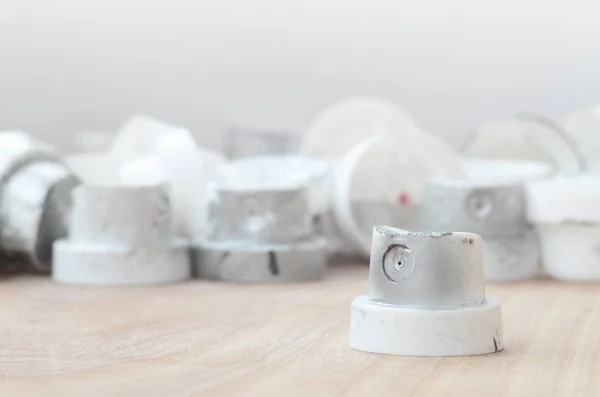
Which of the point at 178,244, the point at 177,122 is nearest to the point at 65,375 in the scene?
the point at 178,244

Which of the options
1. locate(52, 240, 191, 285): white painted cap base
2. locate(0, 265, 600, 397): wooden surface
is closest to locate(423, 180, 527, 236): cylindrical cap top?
locate(0, 265, 600, 397): wooden surface

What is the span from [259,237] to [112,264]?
17cm

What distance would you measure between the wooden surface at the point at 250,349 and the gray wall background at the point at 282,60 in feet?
2.55

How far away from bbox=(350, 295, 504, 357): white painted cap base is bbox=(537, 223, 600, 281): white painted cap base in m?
0.49

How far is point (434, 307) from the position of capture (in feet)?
2.31

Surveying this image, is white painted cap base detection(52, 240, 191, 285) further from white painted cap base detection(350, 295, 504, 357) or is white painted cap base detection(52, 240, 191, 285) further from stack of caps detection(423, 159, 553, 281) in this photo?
white painted cap base detection(350, 295, 504, 357)

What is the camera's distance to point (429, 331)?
696mm

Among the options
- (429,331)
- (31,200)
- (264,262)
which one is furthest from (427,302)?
(31,200)

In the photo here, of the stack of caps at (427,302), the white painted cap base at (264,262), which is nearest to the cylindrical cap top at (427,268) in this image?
the stack of caps at (427,302)

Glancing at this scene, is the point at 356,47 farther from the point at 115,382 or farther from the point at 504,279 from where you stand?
the point at 115,382

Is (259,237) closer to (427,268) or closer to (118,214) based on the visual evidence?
(118,214)

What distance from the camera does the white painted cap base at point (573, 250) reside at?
117 centimetres

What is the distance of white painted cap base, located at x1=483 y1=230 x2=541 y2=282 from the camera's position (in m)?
1.20

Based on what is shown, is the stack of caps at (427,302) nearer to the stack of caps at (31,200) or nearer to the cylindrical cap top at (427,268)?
the cylindrical cap top at (427,268)
